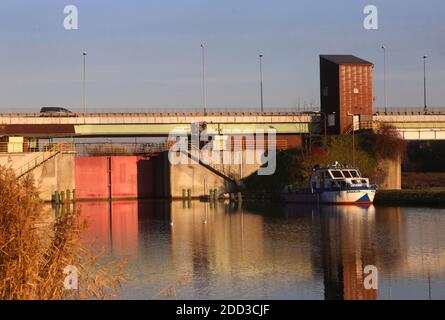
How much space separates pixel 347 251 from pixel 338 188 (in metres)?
34.0

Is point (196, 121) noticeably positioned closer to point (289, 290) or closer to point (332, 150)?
point (332, 150)

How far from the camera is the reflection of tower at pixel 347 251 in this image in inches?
1117

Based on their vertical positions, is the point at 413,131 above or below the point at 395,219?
above

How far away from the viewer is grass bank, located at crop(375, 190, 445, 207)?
226 feet

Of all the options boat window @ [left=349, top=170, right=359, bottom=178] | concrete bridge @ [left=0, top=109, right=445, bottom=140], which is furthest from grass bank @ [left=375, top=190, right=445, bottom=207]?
concrete bridge @ [left=0, top=109, right=445, bottom=140]

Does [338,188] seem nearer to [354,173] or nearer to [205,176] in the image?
[354,173]

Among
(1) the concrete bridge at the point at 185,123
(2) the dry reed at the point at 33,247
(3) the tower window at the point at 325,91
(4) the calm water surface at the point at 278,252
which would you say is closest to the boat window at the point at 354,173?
(4) the calm water surface at the point at 278,252

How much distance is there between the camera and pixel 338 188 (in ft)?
238

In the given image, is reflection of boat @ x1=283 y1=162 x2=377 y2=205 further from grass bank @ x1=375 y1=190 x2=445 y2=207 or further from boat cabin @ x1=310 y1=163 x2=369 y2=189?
grass bank @ x1=375 y1=190 x2=445 y2=207

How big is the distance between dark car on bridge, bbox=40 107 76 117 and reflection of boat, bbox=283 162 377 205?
97.8ft

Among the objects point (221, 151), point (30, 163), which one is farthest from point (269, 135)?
point (30, 163)

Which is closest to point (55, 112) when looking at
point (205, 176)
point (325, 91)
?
point (205, 176)
